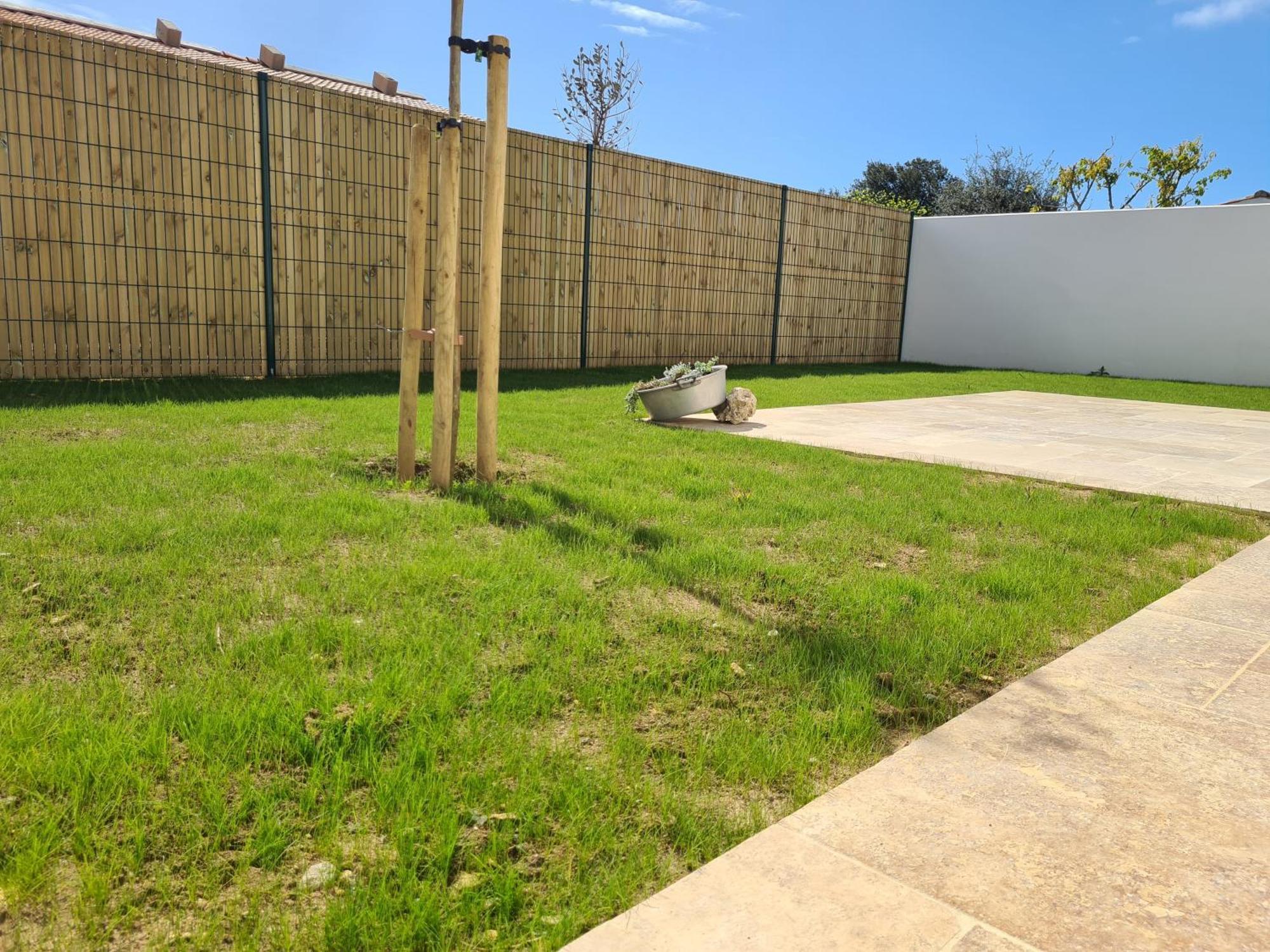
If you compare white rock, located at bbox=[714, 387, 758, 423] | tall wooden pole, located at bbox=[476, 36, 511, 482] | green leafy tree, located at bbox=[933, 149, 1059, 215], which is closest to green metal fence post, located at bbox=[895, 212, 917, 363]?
white rock, located at bbox=[714, 387, 758, 423]

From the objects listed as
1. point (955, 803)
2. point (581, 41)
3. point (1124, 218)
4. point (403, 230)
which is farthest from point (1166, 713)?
point (581, 41)

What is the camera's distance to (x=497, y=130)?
347cm

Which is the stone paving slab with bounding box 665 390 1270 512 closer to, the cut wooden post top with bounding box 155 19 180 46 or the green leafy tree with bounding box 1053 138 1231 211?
the cut wooden post top with bounding box 155 19 180 46

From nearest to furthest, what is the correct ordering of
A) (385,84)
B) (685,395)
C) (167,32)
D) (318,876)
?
1. (318,876)
2. (685,395)
3. (167,32)
4. (385,84)

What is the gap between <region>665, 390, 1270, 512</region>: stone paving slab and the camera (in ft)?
15.3

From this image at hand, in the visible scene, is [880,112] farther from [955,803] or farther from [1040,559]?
[955,803]

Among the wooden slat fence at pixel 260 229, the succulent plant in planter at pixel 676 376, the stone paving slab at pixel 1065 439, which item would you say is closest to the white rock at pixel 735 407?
the stone paving slab at pixel 1065 439

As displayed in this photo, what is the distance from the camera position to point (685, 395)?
19.2ft

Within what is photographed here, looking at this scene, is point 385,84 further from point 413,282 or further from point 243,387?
point 413,282

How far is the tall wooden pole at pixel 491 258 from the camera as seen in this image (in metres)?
3.46

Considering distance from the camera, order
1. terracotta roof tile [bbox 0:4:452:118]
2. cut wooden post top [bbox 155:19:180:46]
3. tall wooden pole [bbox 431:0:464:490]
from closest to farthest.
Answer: tall wooden pole [bbox 431:0:464:490]
terracotta roof tile [bbox 0:4:452:118]
cut wooden post top [bbox 155:19:180:46]

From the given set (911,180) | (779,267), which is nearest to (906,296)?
(779,267)

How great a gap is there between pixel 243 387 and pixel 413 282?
3.39 m

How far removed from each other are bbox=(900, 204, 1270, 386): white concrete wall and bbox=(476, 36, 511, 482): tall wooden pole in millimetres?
12109
